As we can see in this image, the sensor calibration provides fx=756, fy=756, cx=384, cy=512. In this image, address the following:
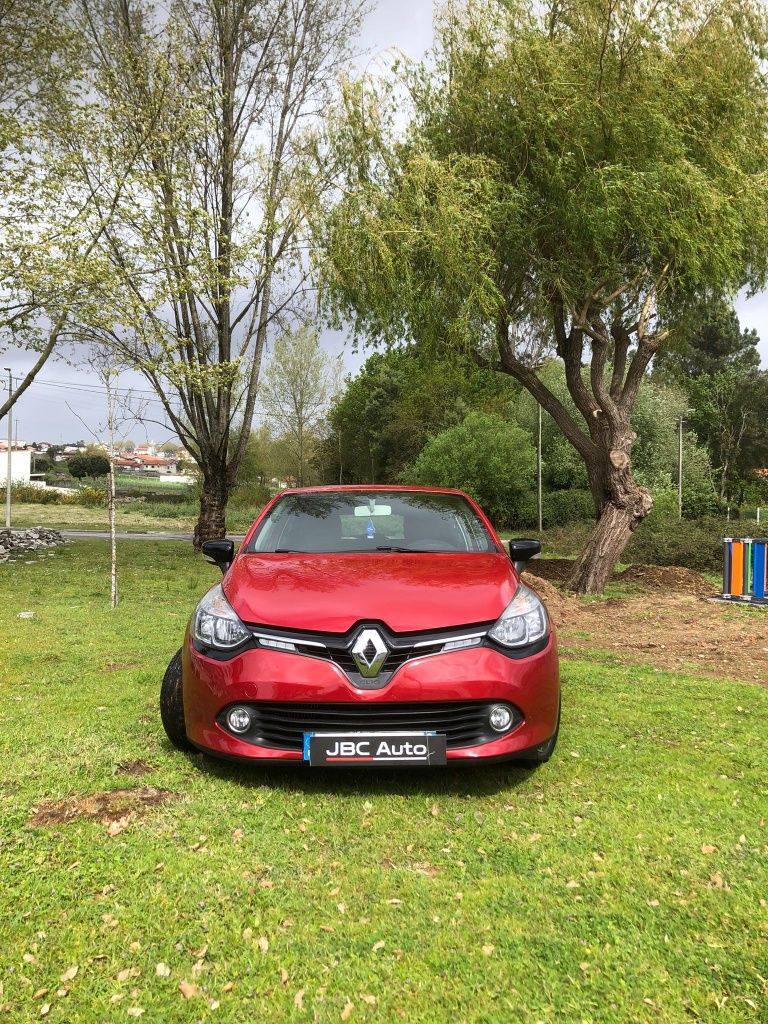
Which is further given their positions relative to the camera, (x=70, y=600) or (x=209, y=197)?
(x=209, y=197)

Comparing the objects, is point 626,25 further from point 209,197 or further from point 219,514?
point 219,514

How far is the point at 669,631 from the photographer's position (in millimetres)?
8961

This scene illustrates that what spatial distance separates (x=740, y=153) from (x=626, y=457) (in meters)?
5.06

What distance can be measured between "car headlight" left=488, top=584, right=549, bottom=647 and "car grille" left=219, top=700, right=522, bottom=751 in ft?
1.04

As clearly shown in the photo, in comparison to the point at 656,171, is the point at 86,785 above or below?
below

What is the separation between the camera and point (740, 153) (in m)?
11.9

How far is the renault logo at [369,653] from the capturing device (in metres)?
3.34

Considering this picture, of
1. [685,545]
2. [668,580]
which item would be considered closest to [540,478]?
[685,545]

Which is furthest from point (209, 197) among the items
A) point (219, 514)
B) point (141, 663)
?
point (141, 663)

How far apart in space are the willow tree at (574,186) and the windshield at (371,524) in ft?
25.2

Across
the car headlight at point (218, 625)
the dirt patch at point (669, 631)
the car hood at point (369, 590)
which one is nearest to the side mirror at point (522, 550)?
the car hood at point (369, 590)

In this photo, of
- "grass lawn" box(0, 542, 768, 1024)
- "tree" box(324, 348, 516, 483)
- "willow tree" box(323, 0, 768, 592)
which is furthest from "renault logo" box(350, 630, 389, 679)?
"tree" box(324, 348, 516, 483)

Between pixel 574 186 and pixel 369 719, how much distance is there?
1083cm

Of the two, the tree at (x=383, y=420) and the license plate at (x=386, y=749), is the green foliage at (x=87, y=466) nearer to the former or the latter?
the tree at (x=383, y=420)
